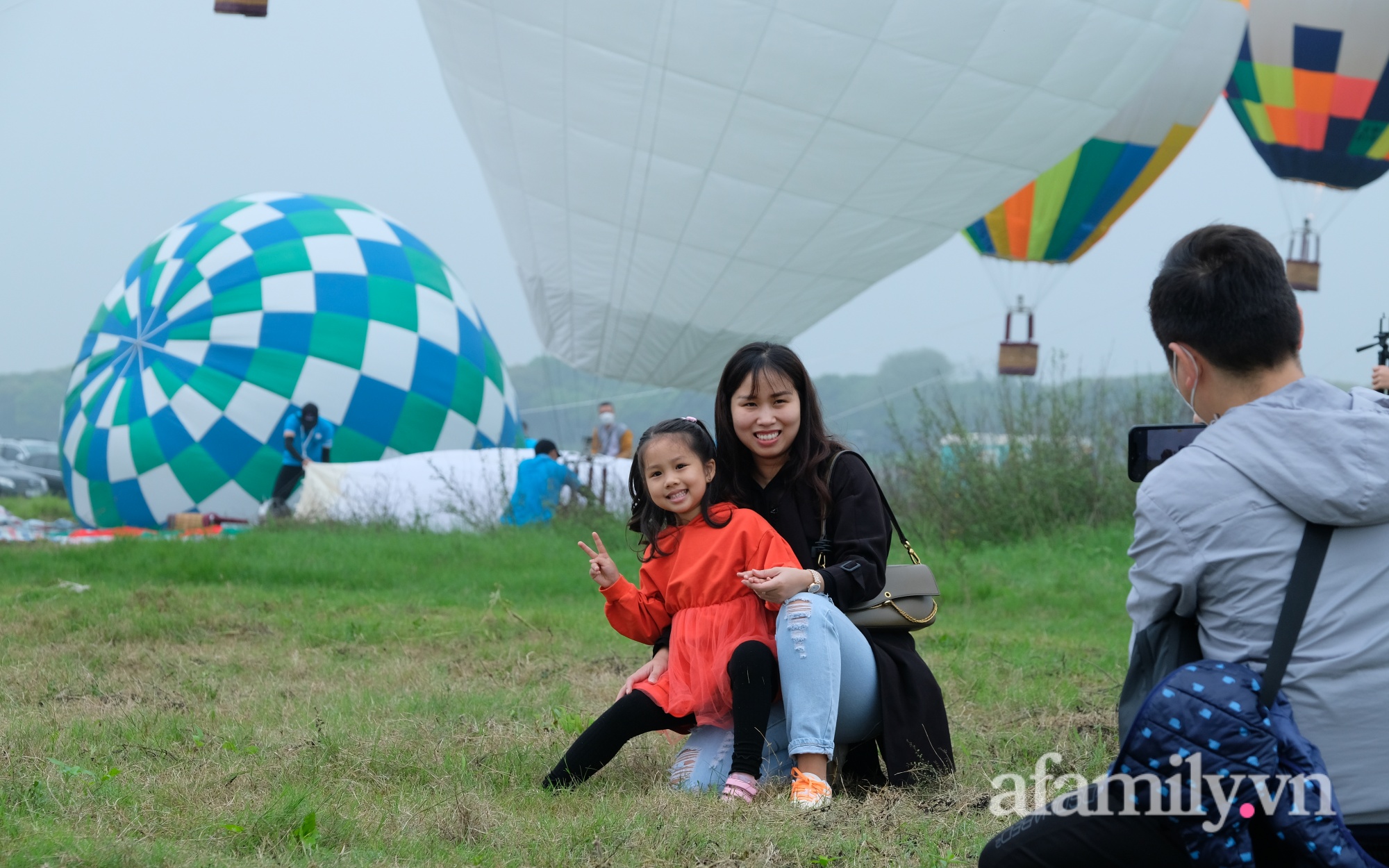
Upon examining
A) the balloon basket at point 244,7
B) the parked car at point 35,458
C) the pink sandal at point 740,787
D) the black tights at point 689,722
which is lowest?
the parked car at point 35,458

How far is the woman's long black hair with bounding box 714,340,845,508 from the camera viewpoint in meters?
2.56

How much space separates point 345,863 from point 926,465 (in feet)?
21.2

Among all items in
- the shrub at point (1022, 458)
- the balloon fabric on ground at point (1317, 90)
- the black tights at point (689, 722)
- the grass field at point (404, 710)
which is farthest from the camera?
the balloon fabric on ground at point (1317, 90)

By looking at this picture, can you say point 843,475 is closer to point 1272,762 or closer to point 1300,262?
point 1272,762

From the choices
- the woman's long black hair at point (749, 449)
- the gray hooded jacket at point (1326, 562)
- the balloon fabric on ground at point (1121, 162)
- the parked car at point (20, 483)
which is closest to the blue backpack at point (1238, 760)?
the gray hooded jacket at point (1326, 562)

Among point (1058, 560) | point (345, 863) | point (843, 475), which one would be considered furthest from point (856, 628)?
point (1058, 560)

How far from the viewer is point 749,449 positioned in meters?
2.62

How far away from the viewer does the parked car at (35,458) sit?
1834 cm

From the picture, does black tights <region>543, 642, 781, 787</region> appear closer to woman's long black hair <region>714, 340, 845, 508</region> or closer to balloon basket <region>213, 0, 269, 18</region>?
woman's long black hair <region>714, 340, 845, 508</region>

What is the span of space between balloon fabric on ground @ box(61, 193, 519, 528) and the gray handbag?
8.21m

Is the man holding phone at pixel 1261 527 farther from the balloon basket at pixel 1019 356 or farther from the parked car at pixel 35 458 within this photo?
the parked car at pixel 35 458

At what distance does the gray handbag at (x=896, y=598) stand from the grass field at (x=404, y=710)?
315mm

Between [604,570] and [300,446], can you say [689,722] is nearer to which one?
[604,570]

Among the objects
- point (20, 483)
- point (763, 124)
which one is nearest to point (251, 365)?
point (763, 124)
